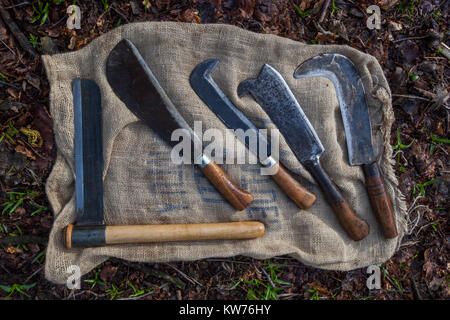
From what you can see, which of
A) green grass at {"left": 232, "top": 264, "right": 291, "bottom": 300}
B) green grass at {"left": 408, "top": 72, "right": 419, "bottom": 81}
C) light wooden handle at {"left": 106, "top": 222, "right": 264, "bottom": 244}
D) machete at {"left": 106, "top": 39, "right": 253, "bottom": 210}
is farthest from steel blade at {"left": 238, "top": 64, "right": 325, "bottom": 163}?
green grass at {"left": 408, "top": 72, "right": 419, "bottom": 81}

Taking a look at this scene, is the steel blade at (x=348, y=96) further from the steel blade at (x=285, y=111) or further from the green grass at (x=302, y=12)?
the green grass at (x=302, y=12)

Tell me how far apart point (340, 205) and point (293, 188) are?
1.08 ft

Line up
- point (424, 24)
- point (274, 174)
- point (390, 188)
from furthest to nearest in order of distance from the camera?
point (424, 24) < point (390, 188) < point (274, 174)

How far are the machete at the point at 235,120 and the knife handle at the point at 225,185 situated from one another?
9.3 inches

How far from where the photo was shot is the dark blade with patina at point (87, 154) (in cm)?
197

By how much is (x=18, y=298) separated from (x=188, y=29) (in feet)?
6.85

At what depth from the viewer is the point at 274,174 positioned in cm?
201

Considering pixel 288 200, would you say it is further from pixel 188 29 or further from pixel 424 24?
pixel 424 24

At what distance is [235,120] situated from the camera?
2.03 metres

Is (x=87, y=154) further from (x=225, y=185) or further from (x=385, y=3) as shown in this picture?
(x=385, y=3)

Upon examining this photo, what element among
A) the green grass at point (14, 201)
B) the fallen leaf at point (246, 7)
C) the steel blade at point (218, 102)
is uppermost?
the fallen leaf at point (246, 7)

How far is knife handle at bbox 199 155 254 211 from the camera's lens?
1943mm

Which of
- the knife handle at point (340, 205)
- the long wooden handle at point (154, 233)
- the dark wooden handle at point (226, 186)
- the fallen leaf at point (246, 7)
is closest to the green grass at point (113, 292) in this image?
the long wooden handle at point (154, 233)
